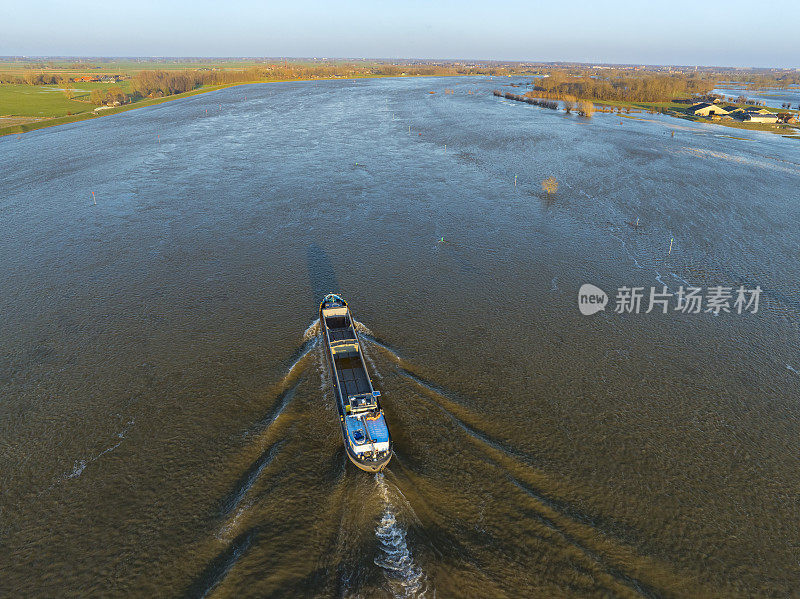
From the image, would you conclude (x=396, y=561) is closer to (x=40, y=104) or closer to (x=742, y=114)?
(x=742, y=114)

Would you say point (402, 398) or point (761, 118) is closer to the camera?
point (402, 398)

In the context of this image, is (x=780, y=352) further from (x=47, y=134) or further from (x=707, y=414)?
(x=47, y=134)

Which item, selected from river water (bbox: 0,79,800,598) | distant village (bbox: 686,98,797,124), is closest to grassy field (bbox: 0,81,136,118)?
river water (bbox: 0,79,800,598)

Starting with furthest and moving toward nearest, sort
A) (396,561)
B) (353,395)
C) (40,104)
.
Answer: (40,104) → (353,395) → (396,561)

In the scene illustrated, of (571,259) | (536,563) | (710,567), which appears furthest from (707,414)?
(571,259)

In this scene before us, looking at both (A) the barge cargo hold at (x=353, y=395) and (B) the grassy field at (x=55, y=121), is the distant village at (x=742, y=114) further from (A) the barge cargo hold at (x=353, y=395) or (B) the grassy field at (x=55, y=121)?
(B) the grassy field at (x=55, y=121)

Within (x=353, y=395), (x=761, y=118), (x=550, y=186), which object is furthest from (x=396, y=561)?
(x=761, y=118)

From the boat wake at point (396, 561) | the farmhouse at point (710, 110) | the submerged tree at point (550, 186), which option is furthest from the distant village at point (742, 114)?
the boat wake at point (396, 561)

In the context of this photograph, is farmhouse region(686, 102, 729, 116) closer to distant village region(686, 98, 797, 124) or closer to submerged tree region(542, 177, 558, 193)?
distant village region(686, 98, 797, 124)
